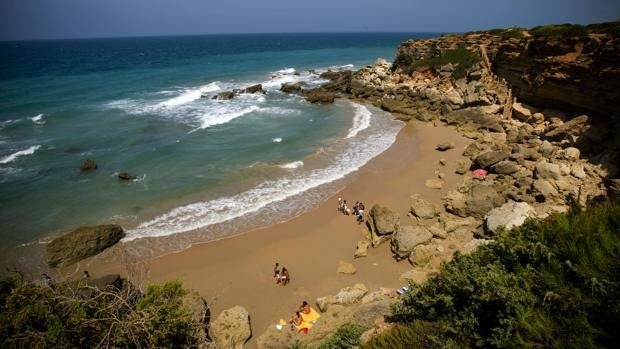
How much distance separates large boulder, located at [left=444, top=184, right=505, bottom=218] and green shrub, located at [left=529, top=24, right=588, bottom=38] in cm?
1578

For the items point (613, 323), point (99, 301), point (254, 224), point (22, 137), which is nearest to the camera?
point (613, 323)

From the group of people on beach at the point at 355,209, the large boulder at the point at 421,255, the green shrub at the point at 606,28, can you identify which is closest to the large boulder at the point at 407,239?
the large boulder at the point at 421,255

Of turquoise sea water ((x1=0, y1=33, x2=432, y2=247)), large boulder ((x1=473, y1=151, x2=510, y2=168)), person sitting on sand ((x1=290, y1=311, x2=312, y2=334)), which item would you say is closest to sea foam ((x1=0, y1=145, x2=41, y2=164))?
turquoise sea water ((x1=0, y1=33, x2=432, y2=247))

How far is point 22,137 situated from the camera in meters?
30.0

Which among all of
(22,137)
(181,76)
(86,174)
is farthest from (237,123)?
(181,76)

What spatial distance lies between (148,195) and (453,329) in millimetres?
18071

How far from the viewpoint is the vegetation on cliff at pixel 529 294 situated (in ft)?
19.0

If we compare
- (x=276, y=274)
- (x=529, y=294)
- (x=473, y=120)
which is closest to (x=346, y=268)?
(x=276, y=274)

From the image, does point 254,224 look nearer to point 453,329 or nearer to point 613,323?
point 453,329

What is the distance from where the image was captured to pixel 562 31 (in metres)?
27.2

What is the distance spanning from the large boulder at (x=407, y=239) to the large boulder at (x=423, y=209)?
1955mm

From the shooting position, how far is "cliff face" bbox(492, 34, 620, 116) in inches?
829

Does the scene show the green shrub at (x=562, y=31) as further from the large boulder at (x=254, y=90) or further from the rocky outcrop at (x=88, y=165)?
the rocky outcrop at (x=88, y=165)

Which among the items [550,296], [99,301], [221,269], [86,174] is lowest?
[221,269]
